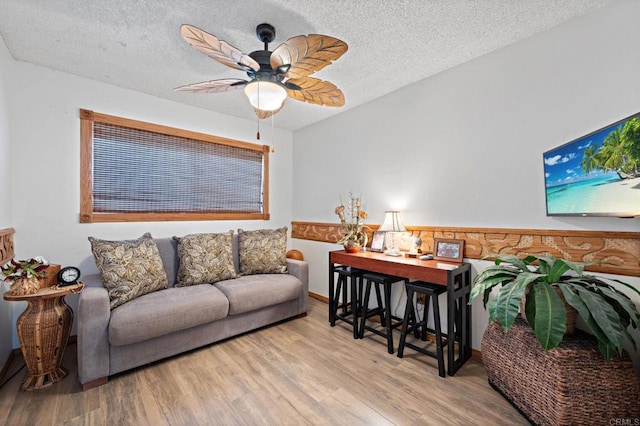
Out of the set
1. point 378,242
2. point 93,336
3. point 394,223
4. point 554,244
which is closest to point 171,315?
point 93,336

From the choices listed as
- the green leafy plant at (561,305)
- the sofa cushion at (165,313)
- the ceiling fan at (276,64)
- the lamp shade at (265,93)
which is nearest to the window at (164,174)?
the sofa cushion at (165,313)

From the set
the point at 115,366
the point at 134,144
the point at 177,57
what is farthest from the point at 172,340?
the point at 177,57

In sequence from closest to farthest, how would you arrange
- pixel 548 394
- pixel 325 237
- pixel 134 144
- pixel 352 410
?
1. pixel 548 394
2. pixel 352 410
3. pixel 134 144
4. pixel 325 237

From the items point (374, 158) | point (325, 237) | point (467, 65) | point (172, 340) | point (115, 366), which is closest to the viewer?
point (115, 366)

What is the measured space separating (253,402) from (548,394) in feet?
5.60

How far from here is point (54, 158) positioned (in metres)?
2.54

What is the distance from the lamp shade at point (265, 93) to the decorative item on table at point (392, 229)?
5.21ft

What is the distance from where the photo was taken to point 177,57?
230 centimetres

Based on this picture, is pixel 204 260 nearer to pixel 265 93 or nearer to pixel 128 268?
pixel 128 268

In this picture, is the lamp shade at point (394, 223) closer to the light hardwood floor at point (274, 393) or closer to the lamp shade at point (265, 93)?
the light hardwood floor at point (274, 393)

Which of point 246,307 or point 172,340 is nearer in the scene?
point 172,340

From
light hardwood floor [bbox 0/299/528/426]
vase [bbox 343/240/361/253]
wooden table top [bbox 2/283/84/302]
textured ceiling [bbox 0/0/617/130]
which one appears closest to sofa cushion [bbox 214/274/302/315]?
light hardwood floor [bbox 0/299/528/426]

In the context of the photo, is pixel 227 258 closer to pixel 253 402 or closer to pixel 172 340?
pixel 172 340

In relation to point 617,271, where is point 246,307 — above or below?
below
